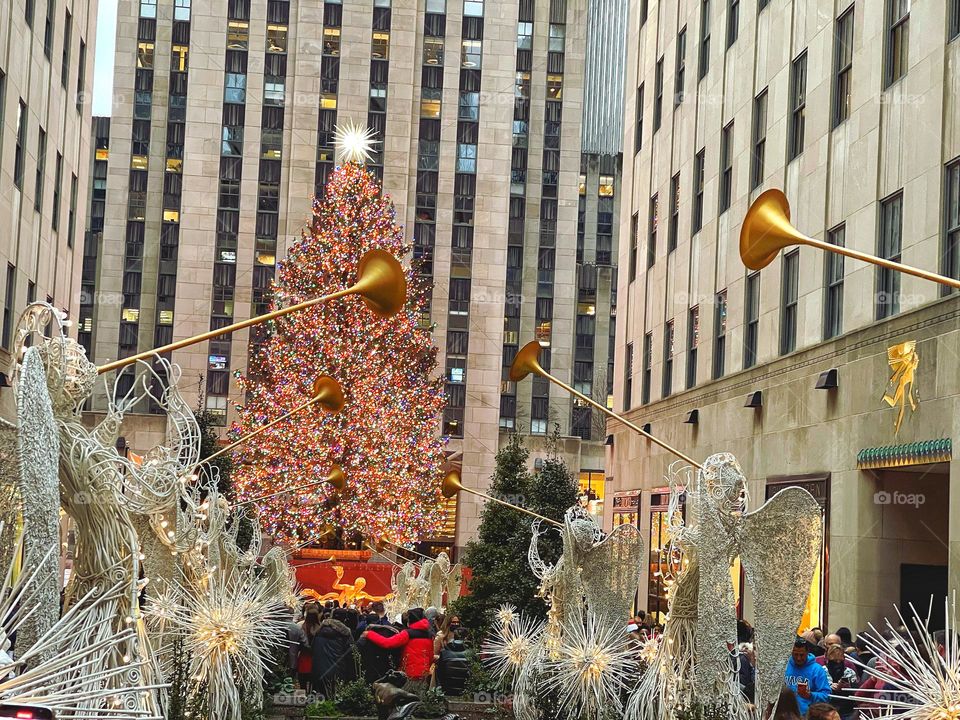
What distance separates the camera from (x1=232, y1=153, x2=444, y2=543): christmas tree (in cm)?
4128

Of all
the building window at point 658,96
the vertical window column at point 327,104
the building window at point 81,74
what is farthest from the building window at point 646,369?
the vertical window column at point 327,104

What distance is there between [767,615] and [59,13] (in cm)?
2708

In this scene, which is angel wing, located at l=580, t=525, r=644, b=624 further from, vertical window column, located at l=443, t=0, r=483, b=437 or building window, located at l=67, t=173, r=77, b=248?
vertical window column, located at l=443, t=0, r=483, b=437

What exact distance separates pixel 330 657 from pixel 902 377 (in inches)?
345

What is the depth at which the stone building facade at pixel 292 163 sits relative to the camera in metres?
60.3

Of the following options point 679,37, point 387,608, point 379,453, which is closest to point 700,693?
point 387,608

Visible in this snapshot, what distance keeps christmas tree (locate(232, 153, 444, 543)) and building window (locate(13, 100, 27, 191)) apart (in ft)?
47.3

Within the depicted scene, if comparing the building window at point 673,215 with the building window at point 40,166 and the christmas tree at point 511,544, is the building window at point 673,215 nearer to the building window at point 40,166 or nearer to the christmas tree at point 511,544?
the christmas tree at point 511,544

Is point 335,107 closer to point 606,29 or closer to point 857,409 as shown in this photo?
point 857,409

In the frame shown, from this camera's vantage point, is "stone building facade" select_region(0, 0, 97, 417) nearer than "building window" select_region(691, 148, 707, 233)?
Yes

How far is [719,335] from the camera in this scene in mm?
28797

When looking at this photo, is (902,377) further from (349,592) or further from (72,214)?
(72,214)

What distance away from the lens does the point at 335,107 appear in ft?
201

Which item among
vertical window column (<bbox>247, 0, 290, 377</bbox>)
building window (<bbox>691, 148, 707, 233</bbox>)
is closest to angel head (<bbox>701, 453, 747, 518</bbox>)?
building window (<bbox>691, 148, 707, 233</bbox>)
